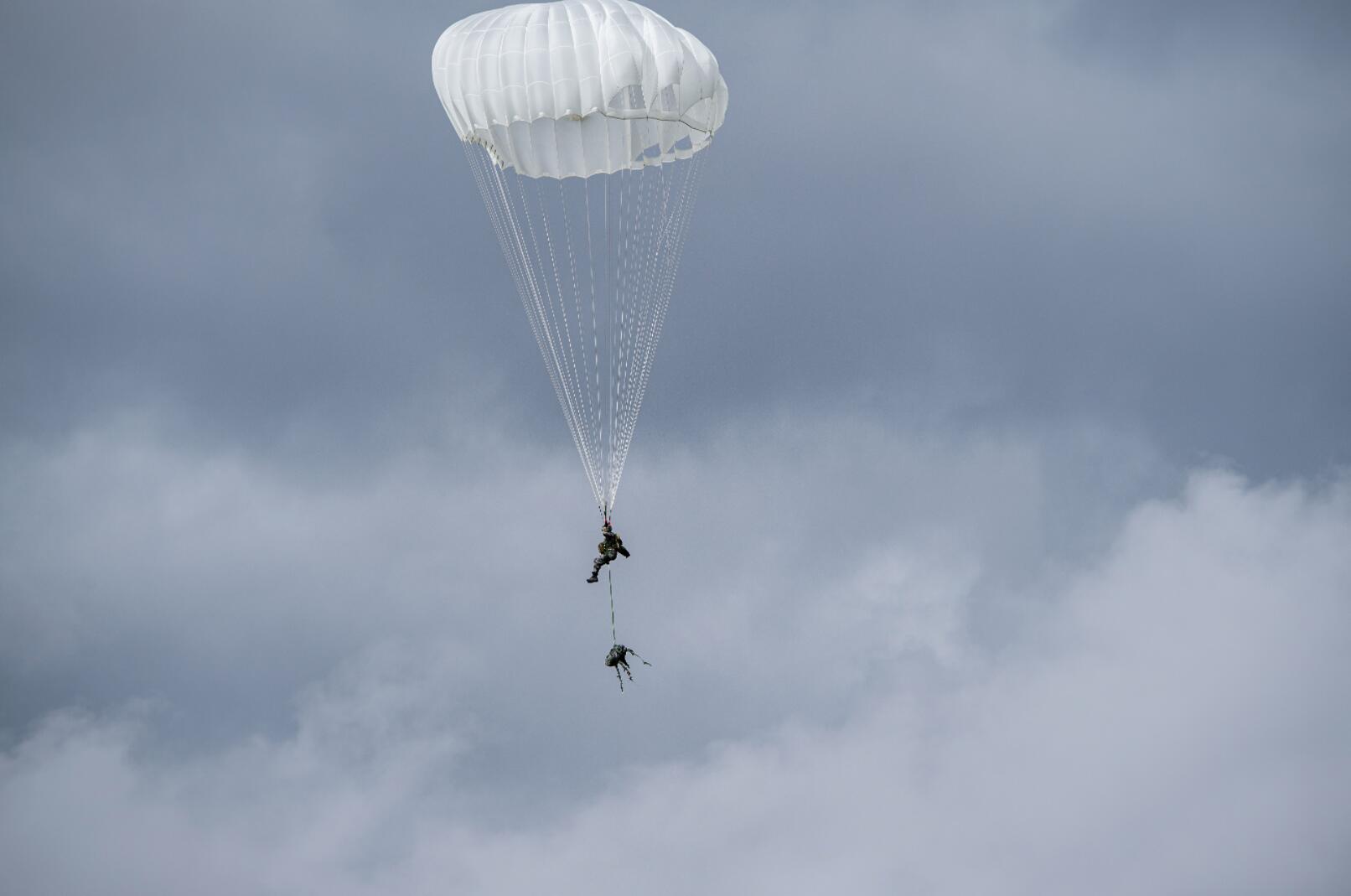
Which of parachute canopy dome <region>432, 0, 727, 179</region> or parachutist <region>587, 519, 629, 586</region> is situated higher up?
parachute canopy dome <region>432, 0, 727, 179</region>

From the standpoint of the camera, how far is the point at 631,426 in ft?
182

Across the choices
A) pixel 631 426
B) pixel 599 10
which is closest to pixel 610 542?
pixel 631 426

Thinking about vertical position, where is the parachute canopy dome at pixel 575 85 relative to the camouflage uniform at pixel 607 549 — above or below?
above

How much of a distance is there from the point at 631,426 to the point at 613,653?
5979 mm

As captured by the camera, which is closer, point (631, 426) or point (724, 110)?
point (631, 426)

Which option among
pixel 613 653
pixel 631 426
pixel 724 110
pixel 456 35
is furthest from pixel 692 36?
pixel 613 653

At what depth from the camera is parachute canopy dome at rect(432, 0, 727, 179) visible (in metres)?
55.1

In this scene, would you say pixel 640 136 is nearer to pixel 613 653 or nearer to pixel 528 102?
pixel 528 102

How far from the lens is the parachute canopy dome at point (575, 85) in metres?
55.1

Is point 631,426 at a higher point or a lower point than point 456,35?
lower

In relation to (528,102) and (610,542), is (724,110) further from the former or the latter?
(610,542)

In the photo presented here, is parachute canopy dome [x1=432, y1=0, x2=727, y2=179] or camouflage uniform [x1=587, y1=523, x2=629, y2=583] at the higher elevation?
parachute canopy dome [x1=432, y1=0, x2=727, y2=179]

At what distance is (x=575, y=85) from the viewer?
5512cm

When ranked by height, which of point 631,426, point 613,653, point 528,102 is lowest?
point 613,653
